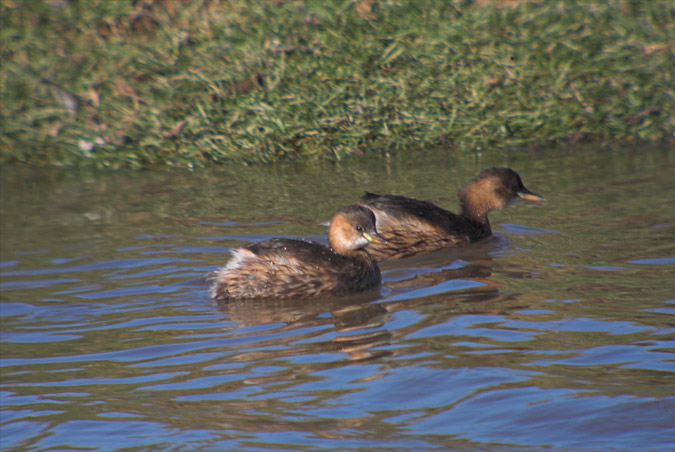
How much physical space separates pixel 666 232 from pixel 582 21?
5590 millimetres

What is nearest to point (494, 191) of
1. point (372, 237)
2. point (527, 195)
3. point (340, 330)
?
point (527, 195)

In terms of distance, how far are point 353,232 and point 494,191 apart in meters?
2.01

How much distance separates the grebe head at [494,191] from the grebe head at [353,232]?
163 cm

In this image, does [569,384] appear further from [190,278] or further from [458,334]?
[190,278]

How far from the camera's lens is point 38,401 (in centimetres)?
539

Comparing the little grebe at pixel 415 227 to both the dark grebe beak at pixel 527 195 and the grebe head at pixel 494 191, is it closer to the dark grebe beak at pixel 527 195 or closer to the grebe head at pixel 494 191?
the grebe head at pixel 494 191

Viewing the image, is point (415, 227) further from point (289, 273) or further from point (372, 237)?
point (289, 273)

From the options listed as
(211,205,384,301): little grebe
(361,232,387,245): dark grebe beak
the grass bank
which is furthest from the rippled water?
the grass bank

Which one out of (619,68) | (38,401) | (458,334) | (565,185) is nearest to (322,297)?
(458,334)

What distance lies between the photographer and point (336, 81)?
12469 millimetres

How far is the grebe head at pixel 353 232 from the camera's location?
25.7ft

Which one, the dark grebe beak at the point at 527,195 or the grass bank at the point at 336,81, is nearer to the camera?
the dark grebe beak at the point at 527,195

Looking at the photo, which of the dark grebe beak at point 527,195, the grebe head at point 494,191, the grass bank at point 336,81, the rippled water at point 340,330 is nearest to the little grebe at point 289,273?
the rippled water at point 340,330

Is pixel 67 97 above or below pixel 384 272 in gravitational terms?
above
